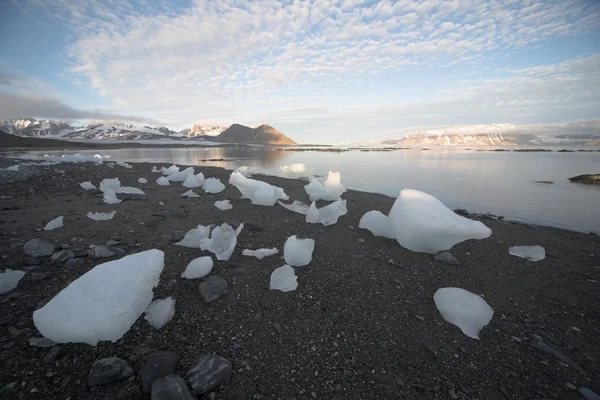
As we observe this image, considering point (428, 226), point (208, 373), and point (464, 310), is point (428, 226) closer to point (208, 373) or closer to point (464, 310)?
point (464, 310)

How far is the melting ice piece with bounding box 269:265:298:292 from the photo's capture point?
9.20ft

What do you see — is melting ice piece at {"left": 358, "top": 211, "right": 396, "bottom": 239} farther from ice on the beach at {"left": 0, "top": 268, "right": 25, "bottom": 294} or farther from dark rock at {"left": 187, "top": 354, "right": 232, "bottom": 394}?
ice on the beach at {"left": 0, "top": 268, "right": 25, "bottom": 294}

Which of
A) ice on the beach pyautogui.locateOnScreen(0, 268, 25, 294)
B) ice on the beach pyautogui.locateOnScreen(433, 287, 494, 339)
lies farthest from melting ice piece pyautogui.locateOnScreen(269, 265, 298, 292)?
ice on the beach pyautogui.locateOnScreen(0, 268, 25, 294)

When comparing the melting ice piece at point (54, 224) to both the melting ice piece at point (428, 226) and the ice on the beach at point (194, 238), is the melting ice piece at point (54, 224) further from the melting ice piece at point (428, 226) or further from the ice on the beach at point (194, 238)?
the melting ice piece at point (428, 226)

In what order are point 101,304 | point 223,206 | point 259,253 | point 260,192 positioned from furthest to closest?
point 260,192, point 223,206, point 259,253, point 101,304

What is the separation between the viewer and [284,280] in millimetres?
2865

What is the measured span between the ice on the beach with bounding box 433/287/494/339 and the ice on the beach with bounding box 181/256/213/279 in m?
2.61

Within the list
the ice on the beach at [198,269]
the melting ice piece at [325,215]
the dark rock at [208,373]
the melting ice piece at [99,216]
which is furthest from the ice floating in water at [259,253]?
the melting ice piece at [99,216]

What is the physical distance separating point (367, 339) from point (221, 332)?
1.29 meters

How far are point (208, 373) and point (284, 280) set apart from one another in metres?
1.24

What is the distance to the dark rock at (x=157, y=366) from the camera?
5.48 ft

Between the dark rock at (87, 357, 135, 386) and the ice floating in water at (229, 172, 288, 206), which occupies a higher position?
the ice floating in water at (229, 172, 288, 206)

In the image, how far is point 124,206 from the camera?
223 inches

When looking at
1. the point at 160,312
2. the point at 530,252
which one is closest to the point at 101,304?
the point at 160,312
